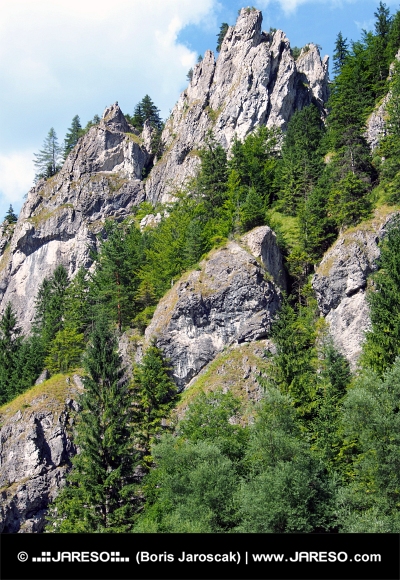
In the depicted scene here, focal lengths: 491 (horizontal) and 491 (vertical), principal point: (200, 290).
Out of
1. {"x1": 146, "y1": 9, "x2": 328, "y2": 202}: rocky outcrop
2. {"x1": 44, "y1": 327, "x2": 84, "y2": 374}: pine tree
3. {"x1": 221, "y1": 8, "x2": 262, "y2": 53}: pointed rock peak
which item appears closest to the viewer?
{"x1": 44, "y1": 327, "x2": 84, "y2": 374}: pine tree

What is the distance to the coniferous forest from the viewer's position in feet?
77.0

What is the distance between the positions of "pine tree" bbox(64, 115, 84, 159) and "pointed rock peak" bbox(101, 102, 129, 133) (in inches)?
455

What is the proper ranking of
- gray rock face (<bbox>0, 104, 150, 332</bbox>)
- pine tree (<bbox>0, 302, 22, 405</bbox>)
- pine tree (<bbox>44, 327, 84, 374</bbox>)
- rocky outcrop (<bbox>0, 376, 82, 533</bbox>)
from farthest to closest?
gray rock face (<bbox>0, 104, 150, 332</bbox>), pine tree (<bbox>0, 302, 22, 405</bbox>), pine tree (<bbox>44, 327, 84, 374</bbox>), rocky outcrop (<bbox>0, 376, 82, 533</bbox>)

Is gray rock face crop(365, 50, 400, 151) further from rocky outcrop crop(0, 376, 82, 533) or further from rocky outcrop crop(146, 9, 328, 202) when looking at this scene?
rocky outcrop crop(0, 376, 82, 533)

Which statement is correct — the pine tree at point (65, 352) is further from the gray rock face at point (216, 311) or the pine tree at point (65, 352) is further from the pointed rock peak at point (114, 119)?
the pointed rock peak at point (114, 119)

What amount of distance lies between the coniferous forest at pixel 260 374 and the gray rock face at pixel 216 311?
1.67 meters

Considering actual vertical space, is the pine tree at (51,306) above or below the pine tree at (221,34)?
below

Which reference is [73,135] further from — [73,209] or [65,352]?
[65,352]

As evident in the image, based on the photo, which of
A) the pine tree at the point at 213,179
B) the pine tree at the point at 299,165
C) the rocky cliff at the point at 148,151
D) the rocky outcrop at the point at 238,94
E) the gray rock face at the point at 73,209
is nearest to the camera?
the pine tree at the point at 299,165

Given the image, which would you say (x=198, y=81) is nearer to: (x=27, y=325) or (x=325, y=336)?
(x=27, y=325)

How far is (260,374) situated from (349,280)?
1050 centimetres

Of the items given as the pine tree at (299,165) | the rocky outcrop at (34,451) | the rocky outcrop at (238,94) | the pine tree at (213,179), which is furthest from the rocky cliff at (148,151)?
the rocky outcrop at (34,451)

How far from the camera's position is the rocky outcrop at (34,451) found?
121ft

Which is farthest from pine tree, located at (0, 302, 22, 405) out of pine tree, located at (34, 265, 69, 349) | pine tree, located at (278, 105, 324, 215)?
pine tree, located at (278, 105, 324, 215)
